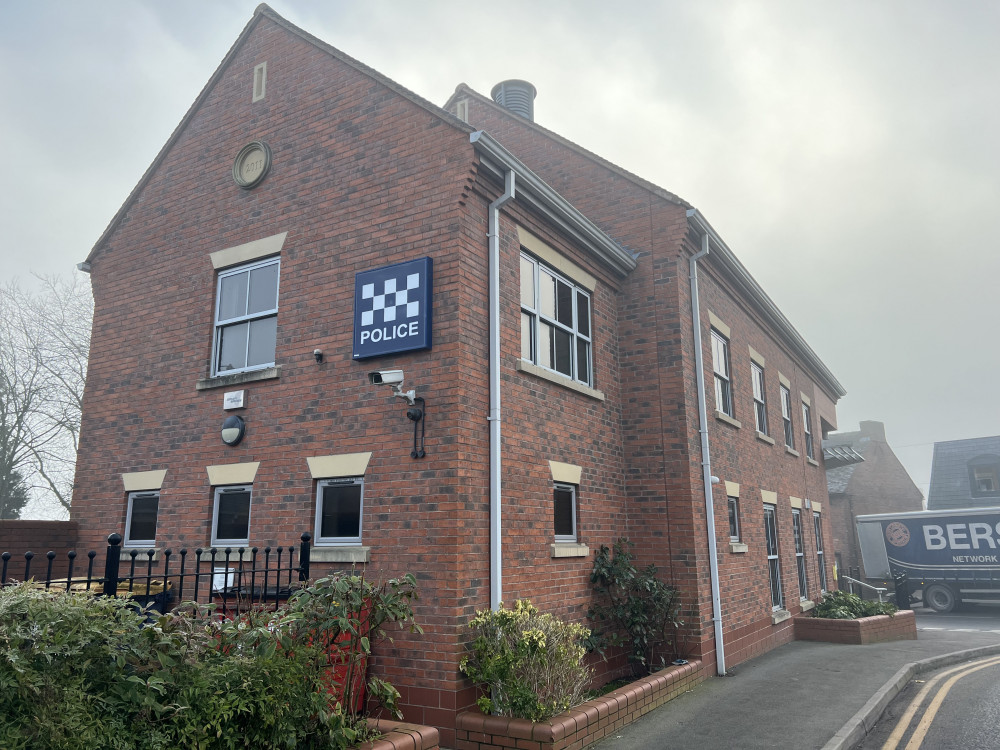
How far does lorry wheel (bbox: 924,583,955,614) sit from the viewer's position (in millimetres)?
24984

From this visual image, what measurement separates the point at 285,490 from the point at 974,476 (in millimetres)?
41194

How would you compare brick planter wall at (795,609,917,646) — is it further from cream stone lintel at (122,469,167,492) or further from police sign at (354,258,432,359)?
cream stone lintel at (122,469,167,492)

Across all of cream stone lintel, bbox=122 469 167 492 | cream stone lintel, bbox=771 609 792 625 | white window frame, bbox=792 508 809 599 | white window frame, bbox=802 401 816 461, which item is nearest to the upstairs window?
white window frame, bbox=802 401 816 461

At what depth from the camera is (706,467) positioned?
446 inches

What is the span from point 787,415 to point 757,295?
467 centimetres

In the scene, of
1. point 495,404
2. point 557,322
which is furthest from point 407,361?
point 557,322

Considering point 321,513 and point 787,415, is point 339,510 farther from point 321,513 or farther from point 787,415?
point 787,415

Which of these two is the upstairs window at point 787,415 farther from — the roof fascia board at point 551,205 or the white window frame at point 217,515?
the white window frame at point 217,515

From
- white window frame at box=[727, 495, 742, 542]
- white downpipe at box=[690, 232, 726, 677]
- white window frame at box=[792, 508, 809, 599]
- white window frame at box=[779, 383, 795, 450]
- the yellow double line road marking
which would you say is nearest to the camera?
the yellow double line road marking

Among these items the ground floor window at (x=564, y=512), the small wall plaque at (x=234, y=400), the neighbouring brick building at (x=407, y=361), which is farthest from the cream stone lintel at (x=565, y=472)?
the small wall plaque at (x=234, y=400)

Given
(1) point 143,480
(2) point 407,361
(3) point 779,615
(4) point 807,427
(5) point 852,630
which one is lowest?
(5) point 852,630

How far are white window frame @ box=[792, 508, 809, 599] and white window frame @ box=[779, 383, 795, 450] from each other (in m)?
1.76

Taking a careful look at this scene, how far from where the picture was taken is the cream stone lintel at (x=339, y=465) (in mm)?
8234

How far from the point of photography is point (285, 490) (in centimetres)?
878
